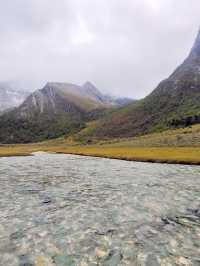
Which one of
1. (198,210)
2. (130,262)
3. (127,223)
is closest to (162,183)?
(198,210)

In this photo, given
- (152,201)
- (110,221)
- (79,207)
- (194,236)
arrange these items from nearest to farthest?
(194,236) < (110,221) < (79,207) < (152,201)

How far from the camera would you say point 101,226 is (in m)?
12.7

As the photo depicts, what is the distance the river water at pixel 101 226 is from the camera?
9.62m

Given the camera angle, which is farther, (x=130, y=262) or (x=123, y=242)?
(x=123, y=242)

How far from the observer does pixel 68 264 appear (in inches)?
359

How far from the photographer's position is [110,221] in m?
13.3

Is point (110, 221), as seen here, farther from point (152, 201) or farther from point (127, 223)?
point (152, 201)

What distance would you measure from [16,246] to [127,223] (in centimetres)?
531

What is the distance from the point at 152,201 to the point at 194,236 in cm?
596

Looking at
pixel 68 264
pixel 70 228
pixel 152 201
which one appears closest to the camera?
pixel 68 264

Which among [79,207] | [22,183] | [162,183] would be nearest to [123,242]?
[79,207]

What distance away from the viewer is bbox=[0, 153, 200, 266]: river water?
9.62m

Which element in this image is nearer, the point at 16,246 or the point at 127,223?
the point at 16,246

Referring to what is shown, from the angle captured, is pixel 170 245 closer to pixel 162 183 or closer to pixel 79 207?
pixel 79 207
